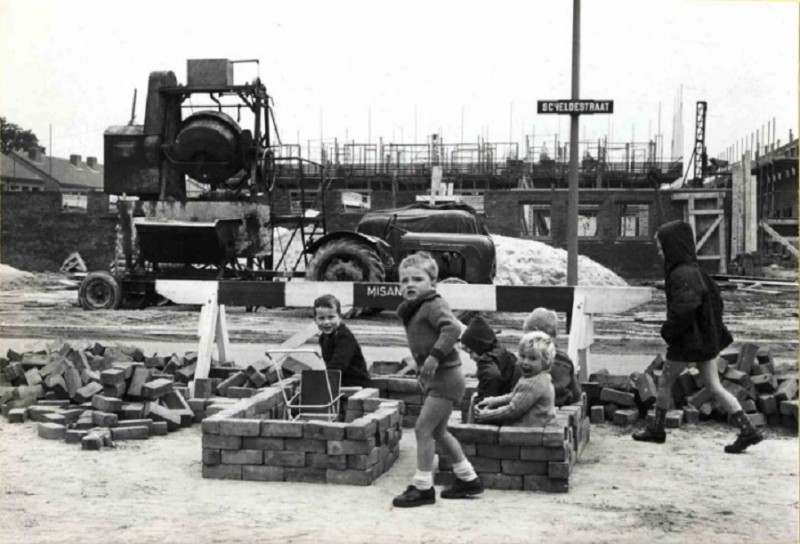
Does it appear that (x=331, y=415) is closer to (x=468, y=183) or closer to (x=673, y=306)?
(x=673, y=306)

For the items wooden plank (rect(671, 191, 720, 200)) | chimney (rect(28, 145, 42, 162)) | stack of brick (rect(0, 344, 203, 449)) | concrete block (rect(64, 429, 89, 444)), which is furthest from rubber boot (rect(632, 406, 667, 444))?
wooden plank (rect(671, 191, 720, 200))

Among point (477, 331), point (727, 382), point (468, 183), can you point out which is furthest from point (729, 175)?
point (477, 331)

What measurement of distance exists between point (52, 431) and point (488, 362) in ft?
12.1

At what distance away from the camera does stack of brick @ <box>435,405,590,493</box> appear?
636 centimetres

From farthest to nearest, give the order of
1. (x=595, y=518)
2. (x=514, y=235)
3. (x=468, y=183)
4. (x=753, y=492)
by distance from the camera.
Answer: (x=468, y=183), (x=514, y=235), (x=753, y=492), (x=595, y=518)

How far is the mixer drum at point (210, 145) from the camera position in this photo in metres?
19.7

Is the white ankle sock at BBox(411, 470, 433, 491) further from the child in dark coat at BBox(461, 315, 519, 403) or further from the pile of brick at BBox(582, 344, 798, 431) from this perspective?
the pile of brick at BBox(582, 344, 798, 431)

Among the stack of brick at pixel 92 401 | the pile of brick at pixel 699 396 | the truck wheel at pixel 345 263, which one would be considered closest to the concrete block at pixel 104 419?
the stack of brick at pixel 92 401

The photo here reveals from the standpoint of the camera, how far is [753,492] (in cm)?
638

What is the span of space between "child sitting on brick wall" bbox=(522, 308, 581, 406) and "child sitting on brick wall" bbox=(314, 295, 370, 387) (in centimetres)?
150

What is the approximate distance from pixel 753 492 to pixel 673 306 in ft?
5.99

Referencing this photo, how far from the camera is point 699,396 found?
8.75m

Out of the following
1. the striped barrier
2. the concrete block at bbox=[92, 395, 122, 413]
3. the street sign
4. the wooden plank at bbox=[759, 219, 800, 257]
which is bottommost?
the concrete block at bbox=[92, 395, 122, 413]

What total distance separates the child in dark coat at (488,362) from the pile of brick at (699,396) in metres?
1.76
